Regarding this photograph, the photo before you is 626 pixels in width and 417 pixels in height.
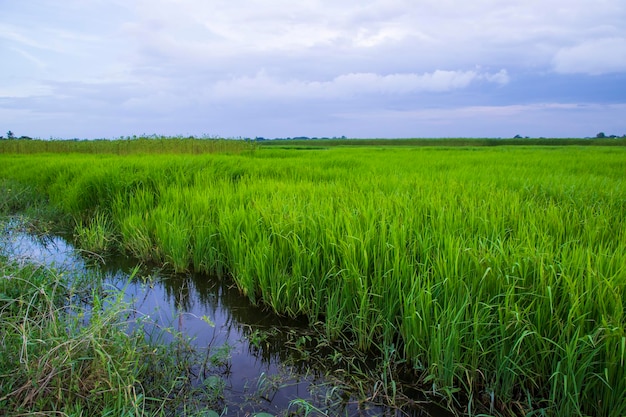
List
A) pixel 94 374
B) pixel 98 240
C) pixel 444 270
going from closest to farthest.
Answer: pixel 94 374
pixel 444 270
pixel 98 240

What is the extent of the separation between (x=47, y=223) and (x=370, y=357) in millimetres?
5145

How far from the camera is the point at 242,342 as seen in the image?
256 centimetres

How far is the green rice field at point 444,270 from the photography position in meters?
1.76

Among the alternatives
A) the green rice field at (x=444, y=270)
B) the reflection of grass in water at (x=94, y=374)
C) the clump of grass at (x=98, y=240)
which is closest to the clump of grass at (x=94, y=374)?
the reflection of grass in water at (x=94, y=374)

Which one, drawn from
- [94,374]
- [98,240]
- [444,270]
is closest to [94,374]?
[94,374]

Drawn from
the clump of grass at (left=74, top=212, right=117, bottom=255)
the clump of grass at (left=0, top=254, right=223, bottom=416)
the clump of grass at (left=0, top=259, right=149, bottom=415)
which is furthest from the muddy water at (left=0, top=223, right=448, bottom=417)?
the clump of grass at (left=74, top=212, right=117, bottom=255)

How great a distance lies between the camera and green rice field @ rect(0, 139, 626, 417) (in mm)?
1765

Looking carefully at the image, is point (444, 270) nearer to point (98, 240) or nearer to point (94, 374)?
point (94, 374)

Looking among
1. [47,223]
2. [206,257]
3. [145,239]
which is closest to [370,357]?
[206,257]

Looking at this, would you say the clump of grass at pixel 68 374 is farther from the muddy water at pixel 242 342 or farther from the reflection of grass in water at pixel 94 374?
the muddy water at pixel 242 342

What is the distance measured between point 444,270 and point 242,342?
148 centimetres

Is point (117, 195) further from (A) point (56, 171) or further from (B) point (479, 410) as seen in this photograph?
(B) point (479, 410)

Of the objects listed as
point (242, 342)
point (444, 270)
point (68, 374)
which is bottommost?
point (242, 342)

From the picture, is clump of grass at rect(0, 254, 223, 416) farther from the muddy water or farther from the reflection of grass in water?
the muddy water
